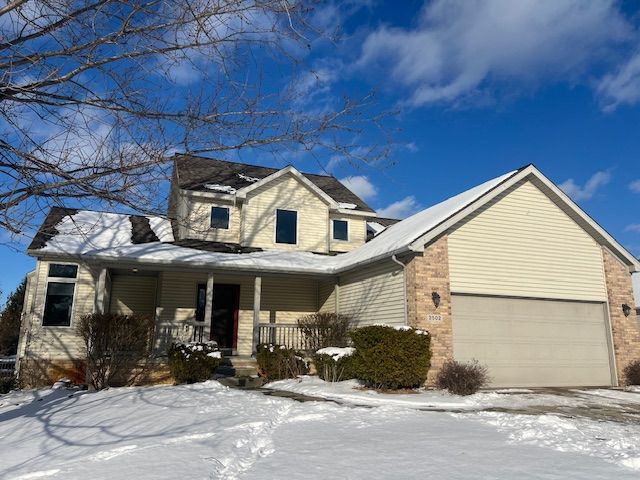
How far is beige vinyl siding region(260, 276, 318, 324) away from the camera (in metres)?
16.5

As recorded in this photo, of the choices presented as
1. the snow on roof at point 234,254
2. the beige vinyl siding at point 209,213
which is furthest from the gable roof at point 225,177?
the snow on roof at point 234,254

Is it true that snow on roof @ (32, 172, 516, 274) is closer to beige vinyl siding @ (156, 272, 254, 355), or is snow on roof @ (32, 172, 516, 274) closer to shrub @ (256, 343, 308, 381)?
beige vinyl siding @ (156, 272, 254, 355)

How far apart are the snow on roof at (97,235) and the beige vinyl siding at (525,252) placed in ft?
25.9

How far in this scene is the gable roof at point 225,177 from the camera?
1731 centimetres

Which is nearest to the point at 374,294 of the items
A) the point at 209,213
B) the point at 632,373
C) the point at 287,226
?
the point at 287,226

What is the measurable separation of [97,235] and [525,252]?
42.1ft

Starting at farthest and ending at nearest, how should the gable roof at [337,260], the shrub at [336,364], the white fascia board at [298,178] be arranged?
1. the white fascia board at [298,178]
2. the gable roof at [337,260]
3. the shrub at [336,364]

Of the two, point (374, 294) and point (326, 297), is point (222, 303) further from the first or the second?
point (374, 294)

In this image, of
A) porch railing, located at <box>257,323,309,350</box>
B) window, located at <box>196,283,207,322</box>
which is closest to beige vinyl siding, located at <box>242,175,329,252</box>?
window, located at <box>196,283,207,322</box>

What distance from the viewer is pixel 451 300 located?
12297mm

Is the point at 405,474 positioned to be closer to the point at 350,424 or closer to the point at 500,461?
the point at 500,461

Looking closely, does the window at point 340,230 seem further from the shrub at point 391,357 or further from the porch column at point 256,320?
the shrub at point 391,357

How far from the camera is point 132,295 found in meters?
15.7

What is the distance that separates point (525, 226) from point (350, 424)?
30.5 ft
